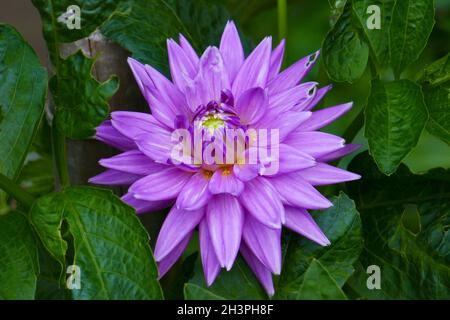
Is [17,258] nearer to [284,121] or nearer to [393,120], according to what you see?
[284,121]

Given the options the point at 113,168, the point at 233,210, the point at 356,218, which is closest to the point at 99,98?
the point at 113,168

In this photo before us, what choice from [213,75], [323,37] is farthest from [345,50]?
[323,37]

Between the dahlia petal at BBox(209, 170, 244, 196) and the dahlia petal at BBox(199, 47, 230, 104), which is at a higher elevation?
the dahlia petal at BBox(199, 47, 230, 104)

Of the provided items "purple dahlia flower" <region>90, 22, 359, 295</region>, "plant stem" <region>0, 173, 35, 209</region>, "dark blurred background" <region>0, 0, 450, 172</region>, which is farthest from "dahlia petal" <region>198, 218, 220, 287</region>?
"dark blurred background" <region>0, 0, 450, 172</region>

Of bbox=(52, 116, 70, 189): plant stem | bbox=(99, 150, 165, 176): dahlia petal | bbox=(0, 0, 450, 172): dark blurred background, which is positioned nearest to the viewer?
bbox=(99, 150, 165, 176): dahlia petal

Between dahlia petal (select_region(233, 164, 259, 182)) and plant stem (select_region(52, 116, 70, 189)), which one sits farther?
plant stem (select_region(52, 116, 70, 189))

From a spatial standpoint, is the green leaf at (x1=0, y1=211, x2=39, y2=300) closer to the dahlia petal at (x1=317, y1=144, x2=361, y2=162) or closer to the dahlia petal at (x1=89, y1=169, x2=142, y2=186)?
the dahlia petal at (x1=89, y1=169, x2=142, y2=186)
